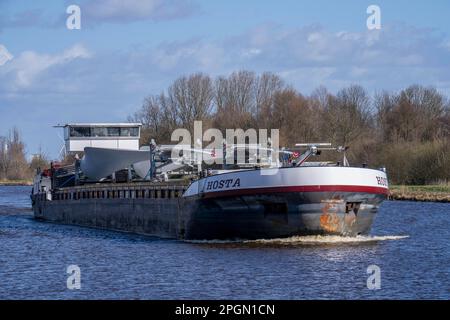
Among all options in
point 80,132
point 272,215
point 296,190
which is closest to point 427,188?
point 80,132

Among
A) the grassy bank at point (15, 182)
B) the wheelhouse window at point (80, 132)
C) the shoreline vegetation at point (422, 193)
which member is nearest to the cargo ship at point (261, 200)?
the wheelhouse window at point (80, 132)

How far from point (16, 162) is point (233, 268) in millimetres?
101216

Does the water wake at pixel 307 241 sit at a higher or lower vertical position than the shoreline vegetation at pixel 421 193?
lower

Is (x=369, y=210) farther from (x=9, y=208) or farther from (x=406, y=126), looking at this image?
(x=406, y=126)

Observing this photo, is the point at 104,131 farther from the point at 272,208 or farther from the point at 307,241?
the point at 307,241

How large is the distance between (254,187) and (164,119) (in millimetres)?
43486

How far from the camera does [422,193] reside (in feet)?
149

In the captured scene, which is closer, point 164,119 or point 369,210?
point 369,210

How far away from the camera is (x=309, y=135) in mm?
56406

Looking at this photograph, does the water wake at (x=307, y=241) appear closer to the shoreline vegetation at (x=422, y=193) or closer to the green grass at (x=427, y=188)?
the shoreline vegetation at (x=422, y=193)

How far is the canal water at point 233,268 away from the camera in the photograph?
667 inches

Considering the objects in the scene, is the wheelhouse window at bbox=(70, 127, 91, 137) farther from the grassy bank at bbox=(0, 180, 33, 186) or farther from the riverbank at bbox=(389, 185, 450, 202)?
the grassy bank at bbox=(0, 180, 33, 186)

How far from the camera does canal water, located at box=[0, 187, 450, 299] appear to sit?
1695 centimetres
